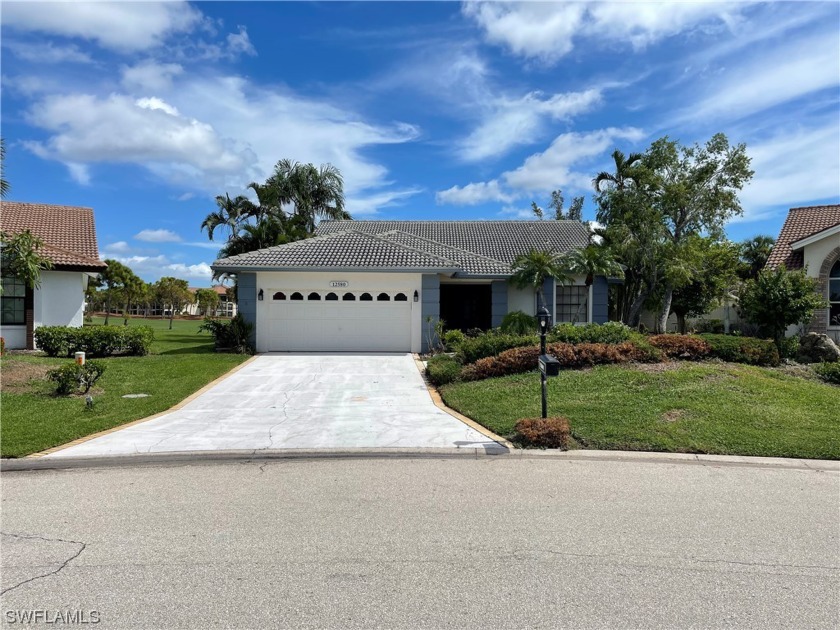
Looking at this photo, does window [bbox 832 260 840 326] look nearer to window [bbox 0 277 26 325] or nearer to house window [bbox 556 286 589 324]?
house window [bbox 556 286 589 324]

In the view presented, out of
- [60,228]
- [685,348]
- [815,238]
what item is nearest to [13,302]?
[60,228]

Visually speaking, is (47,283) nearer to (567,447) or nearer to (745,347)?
(567,447)

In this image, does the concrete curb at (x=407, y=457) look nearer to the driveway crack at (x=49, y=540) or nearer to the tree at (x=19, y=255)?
the driveway crack at (x=49, y=540)

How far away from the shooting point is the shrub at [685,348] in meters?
12.8

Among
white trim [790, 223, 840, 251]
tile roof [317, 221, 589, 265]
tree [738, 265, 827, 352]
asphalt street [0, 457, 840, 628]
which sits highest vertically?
tile roof [317, 221, 589, 265]

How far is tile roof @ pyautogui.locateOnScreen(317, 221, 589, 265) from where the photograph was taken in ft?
78.3

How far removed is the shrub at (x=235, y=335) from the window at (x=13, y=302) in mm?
6381

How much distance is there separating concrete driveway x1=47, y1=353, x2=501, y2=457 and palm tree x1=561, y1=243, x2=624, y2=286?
9035 millimetres

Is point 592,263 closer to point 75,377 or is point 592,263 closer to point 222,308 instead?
point 75,377

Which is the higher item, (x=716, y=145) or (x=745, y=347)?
(x=716, y=145)

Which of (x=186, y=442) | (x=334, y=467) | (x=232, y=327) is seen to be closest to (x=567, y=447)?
(x=334, y=467)

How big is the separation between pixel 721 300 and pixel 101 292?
5591 centimetres

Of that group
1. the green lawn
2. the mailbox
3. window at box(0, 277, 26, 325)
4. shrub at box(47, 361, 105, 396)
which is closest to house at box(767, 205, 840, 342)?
the green lawn

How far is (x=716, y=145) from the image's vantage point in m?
20.7
